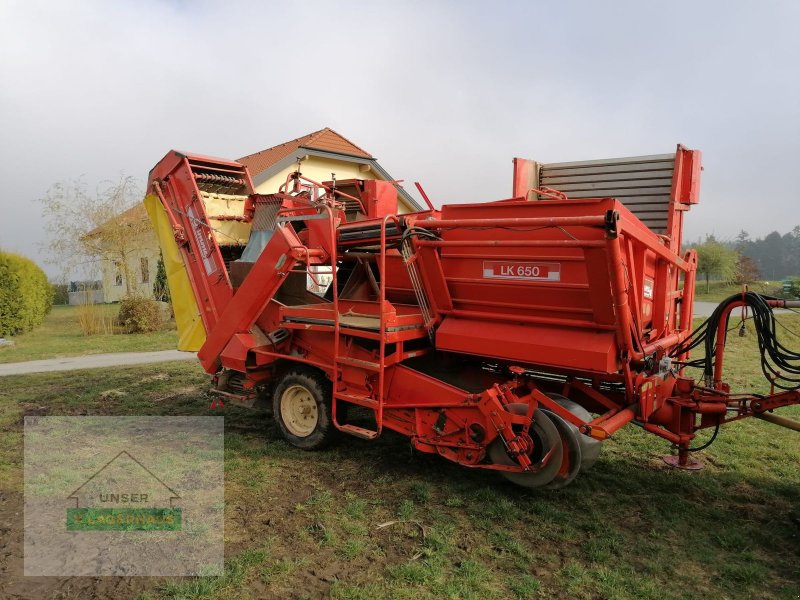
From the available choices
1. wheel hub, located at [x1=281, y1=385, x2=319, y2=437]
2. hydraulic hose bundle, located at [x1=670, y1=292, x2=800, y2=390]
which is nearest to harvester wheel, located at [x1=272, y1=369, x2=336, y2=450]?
wheel hub, located at [x1=281, y1=385, x2=319, y2=437]

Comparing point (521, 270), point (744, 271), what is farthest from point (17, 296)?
point (744, 271)

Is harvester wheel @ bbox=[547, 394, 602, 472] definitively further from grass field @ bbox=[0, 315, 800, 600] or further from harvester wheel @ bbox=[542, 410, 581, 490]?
grass field @ bbox=[0, 315, 800, 600]

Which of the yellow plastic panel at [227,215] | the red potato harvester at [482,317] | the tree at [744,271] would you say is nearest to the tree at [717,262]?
the tree at [744,271]

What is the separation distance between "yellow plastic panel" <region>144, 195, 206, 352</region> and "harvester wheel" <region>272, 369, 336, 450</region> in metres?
1.42

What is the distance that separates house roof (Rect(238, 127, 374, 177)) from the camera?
709 inches

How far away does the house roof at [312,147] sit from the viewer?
18.0 m

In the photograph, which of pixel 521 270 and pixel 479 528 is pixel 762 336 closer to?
pixel 521 270

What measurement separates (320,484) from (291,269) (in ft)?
6.26

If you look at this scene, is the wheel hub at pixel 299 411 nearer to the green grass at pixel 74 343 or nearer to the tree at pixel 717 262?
the green grass at pixel 74 343

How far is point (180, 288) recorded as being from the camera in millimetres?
6480

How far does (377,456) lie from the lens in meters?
5.09

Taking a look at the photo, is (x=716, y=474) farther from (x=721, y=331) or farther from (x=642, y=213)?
(x=642, y=213)

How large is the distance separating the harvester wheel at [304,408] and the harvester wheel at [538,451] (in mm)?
1695

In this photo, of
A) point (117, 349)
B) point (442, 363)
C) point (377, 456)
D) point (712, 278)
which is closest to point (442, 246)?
point (442, 363)
